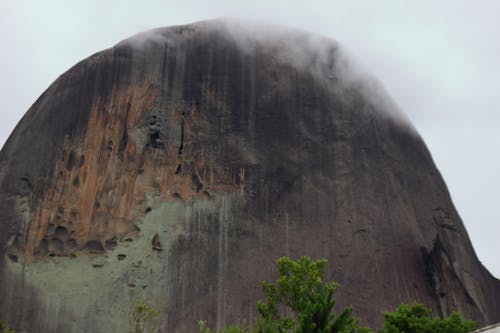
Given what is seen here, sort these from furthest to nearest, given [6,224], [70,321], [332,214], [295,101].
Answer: [295,101]
[332,214]
[6,224]
[70,321]

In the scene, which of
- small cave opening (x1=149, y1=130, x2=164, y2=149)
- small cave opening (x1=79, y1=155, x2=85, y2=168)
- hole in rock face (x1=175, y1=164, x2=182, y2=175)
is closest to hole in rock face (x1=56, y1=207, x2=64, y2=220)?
small cave opening (x1=79, y1=155, x2=85, y2=168)

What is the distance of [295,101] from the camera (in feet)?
111

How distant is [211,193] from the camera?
99.8 feet

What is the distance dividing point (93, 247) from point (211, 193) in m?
5.58

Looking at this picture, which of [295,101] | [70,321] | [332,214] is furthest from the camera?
[295,101]

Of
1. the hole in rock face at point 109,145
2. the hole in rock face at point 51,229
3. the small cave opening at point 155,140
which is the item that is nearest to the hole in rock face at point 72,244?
the hole in rock face at point 51,229

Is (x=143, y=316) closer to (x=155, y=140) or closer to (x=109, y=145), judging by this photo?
(x=155, y=140)

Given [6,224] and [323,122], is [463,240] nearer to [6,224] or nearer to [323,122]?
[323,122]

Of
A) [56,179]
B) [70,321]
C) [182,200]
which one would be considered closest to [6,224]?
[56,179]

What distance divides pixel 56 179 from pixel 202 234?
7132mm

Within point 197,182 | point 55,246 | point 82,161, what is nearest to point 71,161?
point 82,161

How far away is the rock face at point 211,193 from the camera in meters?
28.4

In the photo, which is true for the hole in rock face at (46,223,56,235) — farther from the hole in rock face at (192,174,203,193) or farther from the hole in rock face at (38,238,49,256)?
the hole in rock face at (192,174,203,193)

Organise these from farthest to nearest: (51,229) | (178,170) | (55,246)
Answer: (178,170) → (51,229) → (55,246)
